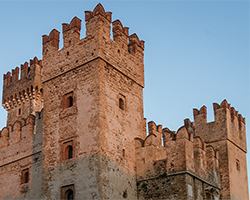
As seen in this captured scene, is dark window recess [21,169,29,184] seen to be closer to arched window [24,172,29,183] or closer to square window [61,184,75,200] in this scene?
arched window [24,172,29,183]

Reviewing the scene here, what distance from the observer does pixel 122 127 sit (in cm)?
1869

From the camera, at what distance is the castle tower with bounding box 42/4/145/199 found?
1717 cm

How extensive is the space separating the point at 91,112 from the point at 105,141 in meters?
1.31

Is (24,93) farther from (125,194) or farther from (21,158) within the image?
(125,194)

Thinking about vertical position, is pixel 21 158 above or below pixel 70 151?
above

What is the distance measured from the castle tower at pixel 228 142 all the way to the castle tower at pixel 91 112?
3.88 m

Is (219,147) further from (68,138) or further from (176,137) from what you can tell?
(68,138)

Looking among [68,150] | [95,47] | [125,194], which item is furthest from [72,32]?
[125,194]

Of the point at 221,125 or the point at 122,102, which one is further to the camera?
the point at 221,125

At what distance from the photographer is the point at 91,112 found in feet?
58.0

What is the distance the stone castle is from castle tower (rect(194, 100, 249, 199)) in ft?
0.16

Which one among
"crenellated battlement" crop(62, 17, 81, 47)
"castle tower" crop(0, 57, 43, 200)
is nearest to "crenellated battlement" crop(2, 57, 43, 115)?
"castle tower" crop(0, 57, 43, 200)

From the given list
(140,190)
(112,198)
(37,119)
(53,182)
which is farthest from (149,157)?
(37,119)

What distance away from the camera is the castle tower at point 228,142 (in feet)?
68.6
